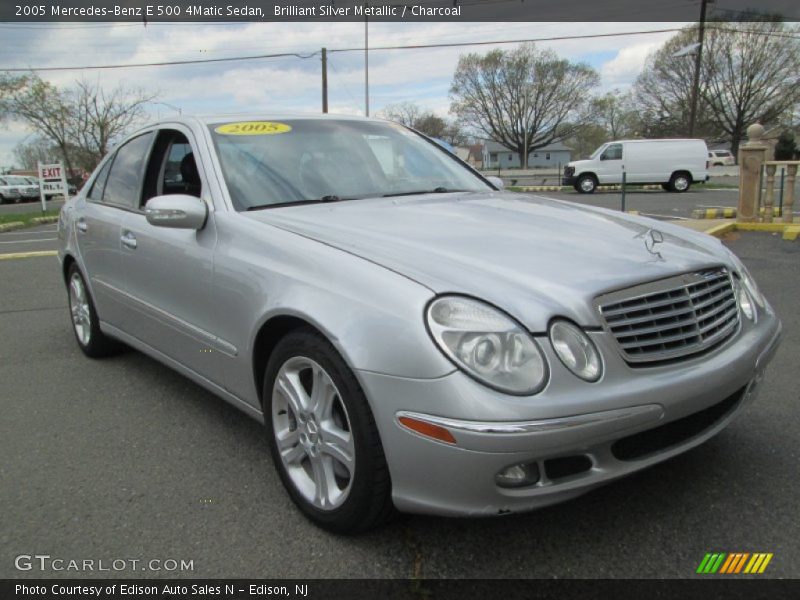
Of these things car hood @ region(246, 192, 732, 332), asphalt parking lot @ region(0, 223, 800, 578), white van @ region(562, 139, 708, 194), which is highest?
white van @ region(562, 139, 708, 194)

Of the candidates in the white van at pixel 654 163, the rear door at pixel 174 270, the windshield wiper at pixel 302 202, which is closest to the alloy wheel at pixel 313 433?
the rear door at pixel 174 270

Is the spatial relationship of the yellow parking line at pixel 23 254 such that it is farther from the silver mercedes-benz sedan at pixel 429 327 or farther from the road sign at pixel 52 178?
the road sign at pixel 52 178

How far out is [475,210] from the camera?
2895 millimetres

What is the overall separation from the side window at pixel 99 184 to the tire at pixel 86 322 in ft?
1.66

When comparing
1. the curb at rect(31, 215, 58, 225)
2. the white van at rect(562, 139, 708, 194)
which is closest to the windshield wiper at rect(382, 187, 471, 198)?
the curb at rect(31, 215, 58, 225)

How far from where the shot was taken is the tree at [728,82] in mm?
48438

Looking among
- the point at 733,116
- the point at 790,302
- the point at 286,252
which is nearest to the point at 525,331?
the point at 286,252

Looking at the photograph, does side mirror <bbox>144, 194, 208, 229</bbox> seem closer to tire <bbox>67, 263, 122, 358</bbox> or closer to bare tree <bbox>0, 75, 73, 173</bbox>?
tire <bbox>67, 263, 122, 358</bbox>

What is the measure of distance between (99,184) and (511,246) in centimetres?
319

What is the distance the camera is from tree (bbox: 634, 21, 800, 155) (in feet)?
159

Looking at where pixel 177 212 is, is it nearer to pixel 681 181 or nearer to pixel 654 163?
pixel 654 163

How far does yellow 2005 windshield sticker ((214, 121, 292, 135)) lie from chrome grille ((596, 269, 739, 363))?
1973mm

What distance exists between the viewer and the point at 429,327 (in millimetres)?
1887

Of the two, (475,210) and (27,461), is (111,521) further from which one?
(475,210)
